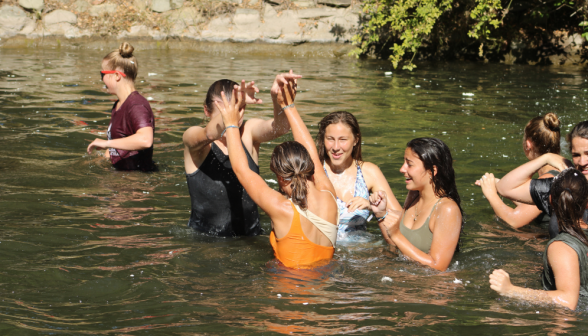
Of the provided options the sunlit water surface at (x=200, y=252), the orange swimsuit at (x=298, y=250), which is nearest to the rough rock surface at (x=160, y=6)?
the sunlit water surface at (x=200, y=252)

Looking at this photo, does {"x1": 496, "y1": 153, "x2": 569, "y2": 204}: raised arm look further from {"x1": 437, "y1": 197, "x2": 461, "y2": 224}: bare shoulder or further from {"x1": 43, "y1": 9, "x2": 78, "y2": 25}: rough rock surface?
{"x1": 43, "y1": 9, "x2": 78, "y2": 25}: rough rock surface

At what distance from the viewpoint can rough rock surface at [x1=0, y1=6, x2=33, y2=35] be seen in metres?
17.4

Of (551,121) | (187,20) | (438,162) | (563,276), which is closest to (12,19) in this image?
(187,20)

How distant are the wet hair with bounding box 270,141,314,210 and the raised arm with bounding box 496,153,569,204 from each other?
1725mm

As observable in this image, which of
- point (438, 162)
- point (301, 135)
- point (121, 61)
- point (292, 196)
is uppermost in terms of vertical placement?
point (121, 61)

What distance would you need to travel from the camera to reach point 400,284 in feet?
14.0

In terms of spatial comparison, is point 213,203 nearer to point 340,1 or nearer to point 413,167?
point 413,167

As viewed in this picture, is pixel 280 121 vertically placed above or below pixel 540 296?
above

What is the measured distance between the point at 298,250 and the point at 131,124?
10.2 ft

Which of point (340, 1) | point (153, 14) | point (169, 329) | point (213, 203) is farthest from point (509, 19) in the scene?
point (169, 329)

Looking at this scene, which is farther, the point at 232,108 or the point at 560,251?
the point at 232,108

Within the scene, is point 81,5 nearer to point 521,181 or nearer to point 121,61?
point 121,61

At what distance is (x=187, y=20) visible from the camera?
18.3m

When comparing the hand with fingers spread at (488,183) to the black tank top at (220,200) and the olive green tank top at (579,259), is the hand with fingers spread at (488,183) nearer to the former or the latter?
the olive green tank top at (579,259)
